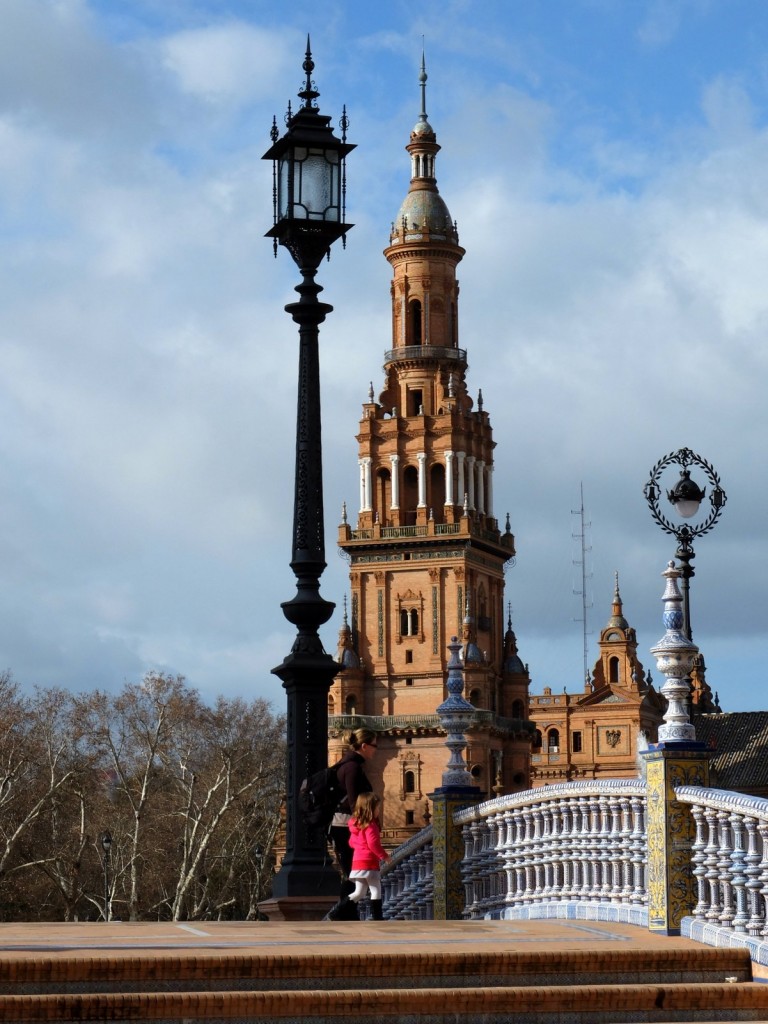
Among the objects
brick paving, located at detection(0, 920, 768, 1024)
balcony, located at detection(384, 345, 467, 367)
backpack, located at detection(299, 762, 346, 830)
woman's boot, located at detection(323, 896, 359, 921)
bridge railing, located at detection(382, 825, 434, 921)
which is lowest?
brick paving, located at detection(0, 920, 768, 1024)

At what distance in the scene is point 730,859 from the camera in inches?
525

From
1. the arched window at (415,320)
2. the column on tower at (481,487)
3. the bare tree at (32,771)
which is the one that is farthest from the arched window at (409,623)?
the bare tree at (32,771)

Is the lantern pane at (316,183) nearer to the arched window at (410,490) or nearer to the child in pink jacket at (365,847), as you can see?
the child in pink jacket at (365,847)

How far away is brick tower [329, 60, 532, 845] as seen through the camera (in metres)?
117

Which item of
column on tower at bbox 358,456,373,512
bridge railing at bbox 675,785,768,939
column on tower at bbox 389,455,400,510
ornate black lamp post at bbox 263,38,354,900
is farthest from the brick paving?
column on tower at bbox 358,456,373,512

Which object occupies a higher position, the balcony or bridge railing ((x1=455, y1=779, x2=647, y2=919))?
the balcony

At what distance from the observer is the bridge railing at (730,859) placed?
41.9ft

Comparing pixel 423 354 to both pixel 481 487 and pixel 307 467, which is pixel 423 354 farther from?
pixel 307 467

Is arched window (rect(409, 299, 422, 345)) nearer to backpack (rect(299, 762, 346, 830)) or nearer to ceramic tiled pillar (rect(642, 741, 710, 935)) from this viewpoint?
backpack (rect(299, 762, 346, 830))

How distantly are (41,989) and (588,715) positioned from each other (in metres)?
121

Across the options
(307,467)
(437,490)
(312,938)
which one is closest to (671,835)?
(312,938)

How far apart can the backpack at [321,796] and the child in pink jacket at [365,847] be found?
0.43 meters

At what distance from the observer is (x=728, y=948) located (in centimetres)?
1283

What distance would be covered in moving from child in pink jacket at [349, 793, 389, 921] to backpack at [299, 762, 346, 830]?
43cm
